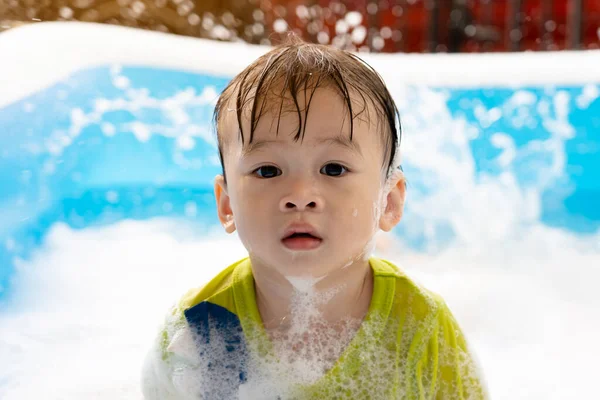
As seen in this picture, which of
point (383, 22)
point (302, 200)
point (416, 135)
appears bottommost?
point (302, 200)

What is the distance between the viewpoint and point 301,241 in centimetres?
116

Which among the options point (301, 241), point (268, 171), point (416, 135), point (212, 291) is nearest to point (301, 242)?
point (301, 241)

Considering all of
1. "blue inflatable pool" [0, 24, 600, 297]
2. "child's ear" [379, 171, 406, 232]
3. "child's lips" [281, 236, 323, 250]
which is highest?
"blue inflatable pool" [0, 24, 600, 297]

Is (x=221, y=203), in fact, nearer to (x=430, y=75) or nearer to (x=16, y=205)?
(x=16, y=205)

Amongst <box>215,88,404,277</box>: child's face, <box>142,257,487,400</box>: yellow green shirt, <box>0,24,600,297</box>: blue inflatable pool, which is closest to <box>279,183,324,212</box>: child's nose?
<box>215,88,404,277</box>: child's face

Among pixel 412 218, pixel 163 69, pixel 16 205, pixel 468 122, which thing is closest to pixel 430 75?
pixel 468 122

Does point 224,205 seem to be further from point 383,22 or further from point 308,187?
point 383,22

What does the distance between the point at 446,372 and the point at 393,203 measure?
341 mm

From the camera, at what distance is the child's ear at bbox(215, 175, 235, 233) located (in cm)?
134

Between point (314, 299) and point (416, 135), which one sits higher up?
point (416, 135)

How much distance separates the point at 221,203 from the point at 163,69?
1.95 meters

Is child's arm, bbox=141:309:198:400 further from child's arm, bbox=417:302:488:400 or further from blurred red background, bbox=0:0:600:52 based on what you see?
blurred red background, bbox=0:0:600:52

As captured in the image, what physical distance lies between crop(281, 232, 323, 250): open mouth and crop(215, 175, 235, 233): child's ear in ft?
0.69

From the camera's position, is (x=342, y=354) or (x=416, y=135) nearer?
(x=342, y=354)
